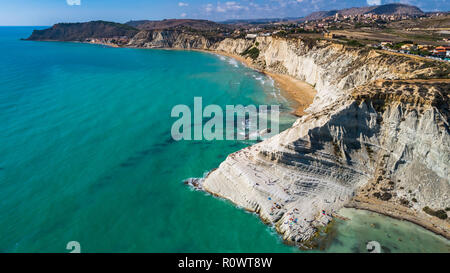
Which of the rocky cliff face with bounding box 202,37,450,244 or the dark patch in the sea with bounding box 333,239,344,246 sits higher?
the rocky cliff face with bounding box 202,37,450,244

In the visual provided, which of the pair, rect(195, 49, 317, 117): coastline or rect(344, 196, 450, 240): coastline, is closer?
rect(344, 196, 450, 240): coastline

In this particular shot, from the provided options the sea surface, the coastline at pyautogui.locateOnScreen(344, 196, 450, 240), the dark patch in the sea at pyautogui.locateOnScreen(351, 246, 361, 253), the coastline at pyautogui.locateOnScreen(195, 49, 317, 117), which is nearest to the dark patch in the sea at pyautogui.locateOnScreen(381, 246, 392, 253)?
the sea surface

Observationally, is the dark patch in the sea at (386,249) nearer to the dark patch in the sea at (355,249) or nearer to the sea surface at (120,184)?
the sea surface at (120,184)

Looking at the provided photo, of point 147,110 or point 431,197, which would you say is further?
point 147,110

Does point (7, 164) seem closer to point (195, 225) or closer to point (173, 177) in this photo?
point (173, 177)

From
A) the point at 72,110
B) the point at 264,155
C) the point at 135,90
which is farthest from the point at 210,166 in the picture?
the point at 135,90

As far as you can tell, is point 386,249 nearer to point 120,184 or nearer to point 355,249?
point 355,249

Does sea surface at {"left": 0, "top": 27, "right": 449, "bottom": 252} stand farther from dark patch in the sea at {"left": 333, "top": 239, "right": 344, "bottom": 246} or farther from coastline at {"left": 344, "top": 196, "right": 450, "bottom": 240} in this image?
coastline at {"left": 344, "top": 196, "right": 450, "bottom": 240}

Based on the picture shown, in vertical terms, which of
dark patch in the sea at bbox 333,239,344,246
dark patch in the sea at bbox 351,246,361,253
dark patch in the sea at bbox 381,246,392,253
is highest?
dark patch in the sea at bbox 333,239,344,246
